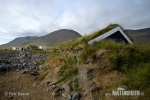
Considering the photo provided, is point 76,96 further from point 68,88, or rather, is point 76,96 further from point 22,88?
point 22,88

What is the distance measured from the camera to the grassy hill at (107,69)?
8406mm

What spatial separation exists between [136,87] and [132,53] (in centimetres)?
299

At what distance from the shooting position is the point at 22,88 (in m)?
11.7

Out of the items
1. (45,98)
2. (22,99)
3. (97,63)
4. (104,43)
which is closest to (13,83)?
(22,99)

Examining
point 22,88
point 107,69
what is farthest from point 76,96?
point 22,88

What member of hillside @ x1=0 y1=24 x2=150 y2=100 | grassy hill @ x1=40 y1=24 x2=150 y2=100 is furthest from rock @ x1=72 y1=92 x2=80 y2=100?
grassy hill @ x1=40 y1=24 x2=150 y2=100

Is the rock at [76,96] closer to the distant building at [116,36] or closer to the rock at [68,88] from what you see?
the rock at [68,88]

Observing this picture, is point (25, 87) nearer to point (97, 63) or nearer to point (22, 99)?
point (22, 99)

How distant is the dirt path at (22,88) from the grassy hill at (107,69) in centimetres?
109

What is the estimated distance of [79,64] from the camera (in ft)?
38.0

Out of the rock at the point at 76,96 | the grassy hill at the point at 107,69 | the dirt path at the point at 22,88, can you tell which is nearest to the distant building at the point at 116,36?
the grassy hill at the point at 107,69

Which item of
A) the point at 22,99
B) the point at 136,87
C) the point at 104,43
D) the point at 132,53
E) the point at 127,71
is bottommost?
the point at 22,99

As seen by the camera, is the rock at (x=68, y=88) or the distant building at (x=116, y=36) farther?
the distant building at (x=116, y=36)

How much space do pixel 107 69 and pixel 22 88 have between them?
20.1 ft
